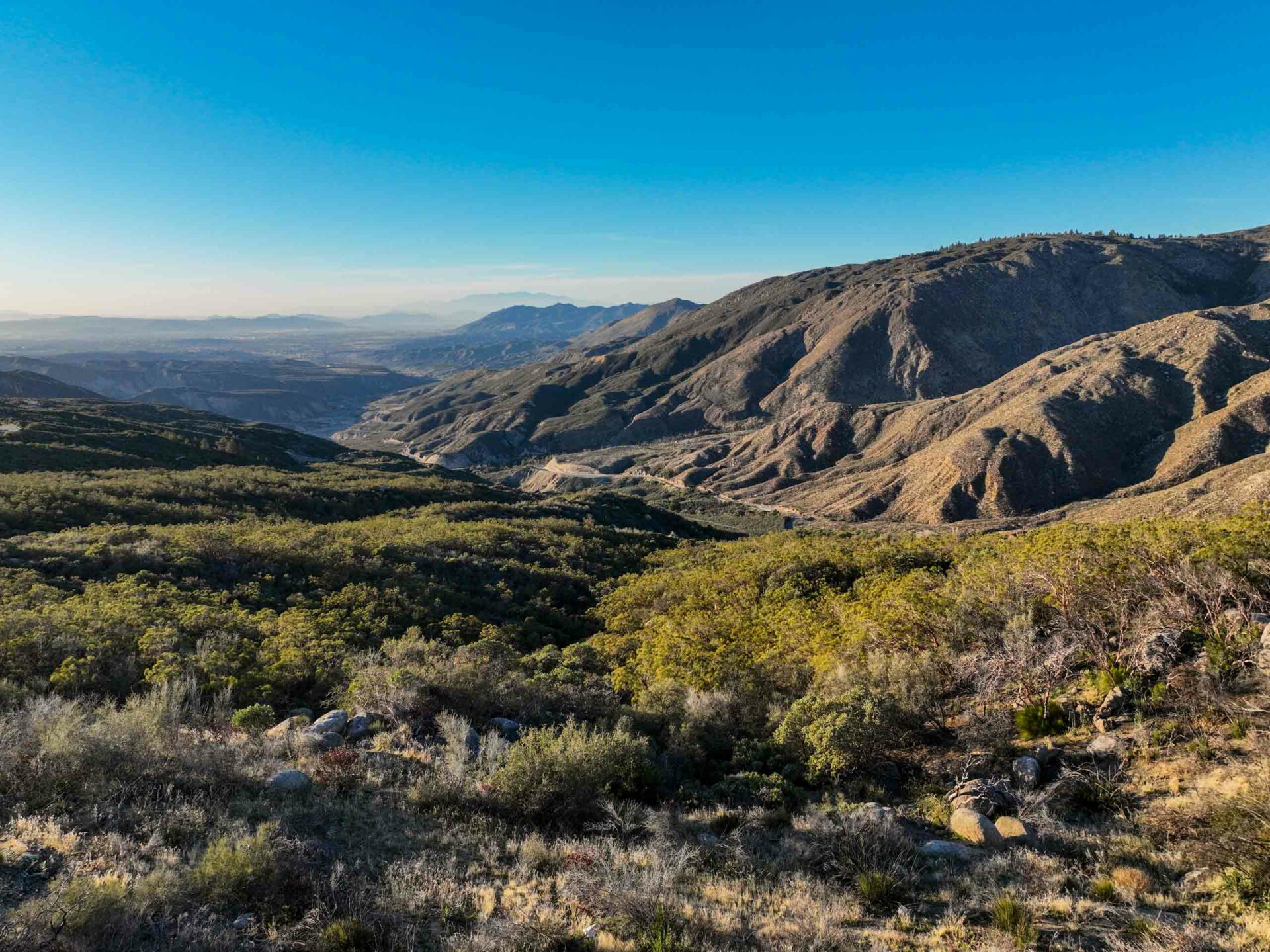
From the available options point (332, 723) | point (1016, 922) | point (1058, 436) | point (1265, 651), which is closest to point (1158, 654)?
point (1265, 651)

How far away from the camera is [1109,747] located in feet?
28.0

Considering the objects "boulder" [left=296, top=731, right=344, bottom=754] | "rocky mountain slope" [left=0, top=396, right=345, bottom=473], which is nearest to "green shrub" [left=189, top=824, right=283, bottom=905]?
"boulder" [left=296, top=731, right=344, bottom=754]

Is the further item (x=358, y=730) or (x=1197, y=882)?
(x=358, y=730)

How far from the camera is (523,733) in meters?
10.0

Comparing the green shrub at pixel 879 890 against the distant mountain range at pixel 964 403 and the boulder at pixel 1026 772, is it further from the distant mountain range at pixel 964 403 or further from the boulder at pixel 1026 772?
the distant mountain range at pixel 964 403

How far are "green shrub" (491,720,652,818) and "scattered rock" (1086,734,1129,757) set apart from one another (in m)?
6.37

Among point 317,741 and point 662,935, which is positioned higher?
point 662,935

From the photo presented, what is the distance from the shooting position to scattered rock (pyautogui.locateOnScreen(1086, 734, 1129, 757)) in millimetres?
8461

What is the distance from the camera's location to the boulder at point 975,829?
7.52 meters

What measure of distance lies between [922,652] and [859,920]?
6581 millimetres

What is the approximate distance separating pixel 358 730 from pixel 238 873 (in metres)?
4.92

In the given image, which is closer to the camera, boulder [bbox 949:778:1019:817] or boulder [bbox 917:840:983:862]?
boulder [bbox 917:840:983:862]

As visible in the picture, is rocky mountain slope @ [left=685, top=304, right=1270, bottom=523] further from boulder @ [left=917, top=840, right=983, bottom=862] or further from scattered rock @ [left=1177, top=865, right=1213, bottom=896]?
scattered rock @ [left=1177, top=865, right=1213, bottom=896]

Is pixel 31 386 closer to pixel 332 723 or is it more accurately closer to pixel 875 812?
pixel 332 723
